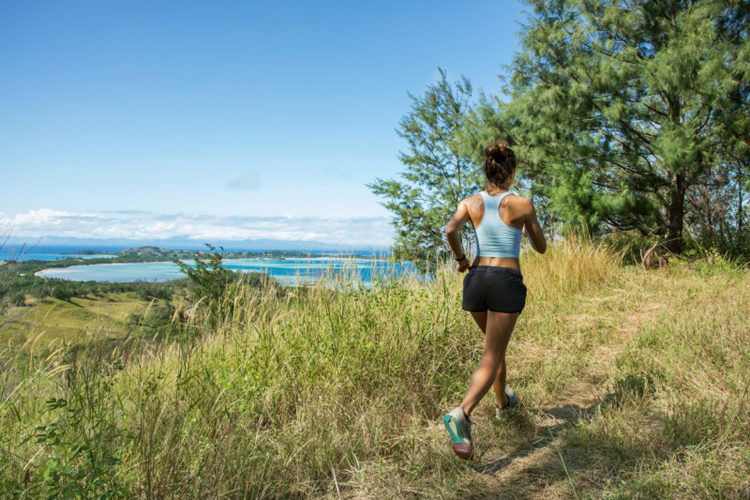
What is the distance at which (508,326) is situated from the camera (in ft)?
9.00

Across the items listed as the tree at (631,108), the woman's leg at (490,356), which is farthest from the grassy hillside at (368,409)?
the tree at (631,108)

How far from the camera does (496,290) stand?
8.89 feet

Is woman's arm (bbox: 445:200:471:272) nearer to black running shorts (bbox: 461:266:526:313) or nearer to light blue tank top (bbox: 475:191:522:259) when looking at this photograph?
light blue tank top (bbox: 475:191:522:259)

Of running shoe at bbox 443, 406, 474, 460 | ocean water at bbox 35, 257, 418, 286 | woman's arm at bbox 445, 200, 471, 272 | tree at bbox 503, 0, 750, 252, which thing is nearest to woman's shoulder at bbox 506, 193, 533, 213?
woman's arm at bbox 445, 200, 471, 272

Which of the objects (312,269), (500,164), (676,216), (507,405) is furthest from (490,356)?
(676,216)

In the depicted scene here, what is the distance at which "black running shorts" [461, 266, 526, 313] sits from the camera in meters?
2.70

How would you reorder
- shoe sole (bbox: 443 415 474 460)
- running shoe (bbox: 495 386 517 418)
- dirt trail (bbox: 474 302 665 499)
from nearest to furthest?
1. dirt trail (bbox: 474 302 665 499)
2. shoe sole (bbox: 443 415 474 460)
3. running shoe (bbox: 495 386 517 418)

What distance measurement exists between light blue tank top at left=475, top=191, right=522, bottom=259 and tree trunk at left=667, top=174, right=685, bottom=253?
24.2ft

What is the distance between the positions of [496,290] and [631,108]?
714 centimetres

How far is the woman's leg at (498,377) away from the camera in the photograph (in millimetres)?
2902

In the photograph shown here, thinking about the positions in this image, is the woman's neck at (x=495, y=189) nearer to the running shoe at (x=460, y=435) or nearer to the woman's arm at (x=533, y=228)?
the woman's arm at (x=533, y=228)

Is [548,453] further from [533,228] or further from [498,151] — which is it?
[498,151]

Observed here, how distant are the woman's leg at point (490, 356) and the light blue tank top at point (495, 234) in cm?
39

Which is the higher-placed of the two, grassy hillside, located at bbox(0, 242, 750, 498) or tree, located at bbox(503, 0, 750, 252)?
tree, located at bbox(503, 0, 750, 252)
